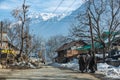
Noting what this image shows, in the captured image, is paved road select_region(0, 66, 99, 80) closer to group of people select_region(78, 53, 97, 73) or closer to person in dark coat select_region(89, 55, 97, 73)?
person in dark coat select_region(89, 55, 97, 73)

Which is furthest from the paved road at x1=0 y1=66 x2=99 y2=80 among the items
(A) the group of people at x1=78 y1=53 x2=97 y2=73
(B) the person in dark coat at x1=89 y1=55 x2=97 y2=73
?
(A) the group of people at x1=78 y1=53 x2=97 y2=73

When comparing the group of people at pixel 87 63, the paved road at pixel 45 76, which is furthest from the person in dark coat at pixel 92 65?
the paved road at pixel 45 76

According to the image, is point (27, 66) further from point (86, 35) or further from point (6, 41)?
point (6, 41)

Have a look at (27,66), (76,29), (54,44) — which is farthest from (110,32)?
(54,44)

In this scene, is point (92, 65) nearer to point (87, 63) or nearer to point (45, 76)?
point (87, 63)

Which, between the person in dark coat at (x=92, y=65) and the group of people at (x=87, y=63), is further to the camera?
the group of people at (x=87, y=63)

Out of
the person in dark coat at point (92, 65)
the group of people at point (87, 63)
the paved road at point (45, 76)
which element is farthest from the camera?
the group of people at point (87, 63)

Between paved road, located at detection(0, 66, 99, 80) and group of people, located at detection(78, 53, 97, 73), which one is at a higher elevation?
group of people, located at detection(78, 53, 97, 73)

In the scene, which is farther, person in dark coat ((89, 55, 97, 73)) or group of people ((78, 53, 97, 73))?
group of people ((78, 53, 97, 73))

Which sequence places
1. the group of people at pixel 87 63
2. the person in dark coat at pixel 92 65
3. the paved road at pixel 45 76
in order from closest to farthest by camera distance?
the paved road at pixel 45 76 → the person in dark coat at pixel 92 65 → the group of people at pixel 87 63

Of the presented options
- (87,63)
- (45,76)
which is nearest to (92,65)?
(87,63)

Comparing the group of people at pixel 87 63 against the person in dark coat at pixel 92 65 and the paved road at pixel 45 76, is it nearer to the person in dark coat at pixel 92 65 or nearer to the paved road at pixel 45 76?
the person in dark coat at pixel 92 65

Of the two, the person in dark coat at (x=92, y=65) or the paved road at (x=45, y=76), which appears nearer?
the paved road at (x=45, y=76)

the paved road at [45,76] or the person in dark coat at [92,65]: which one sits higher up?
the person in dark coat at [92,65]
